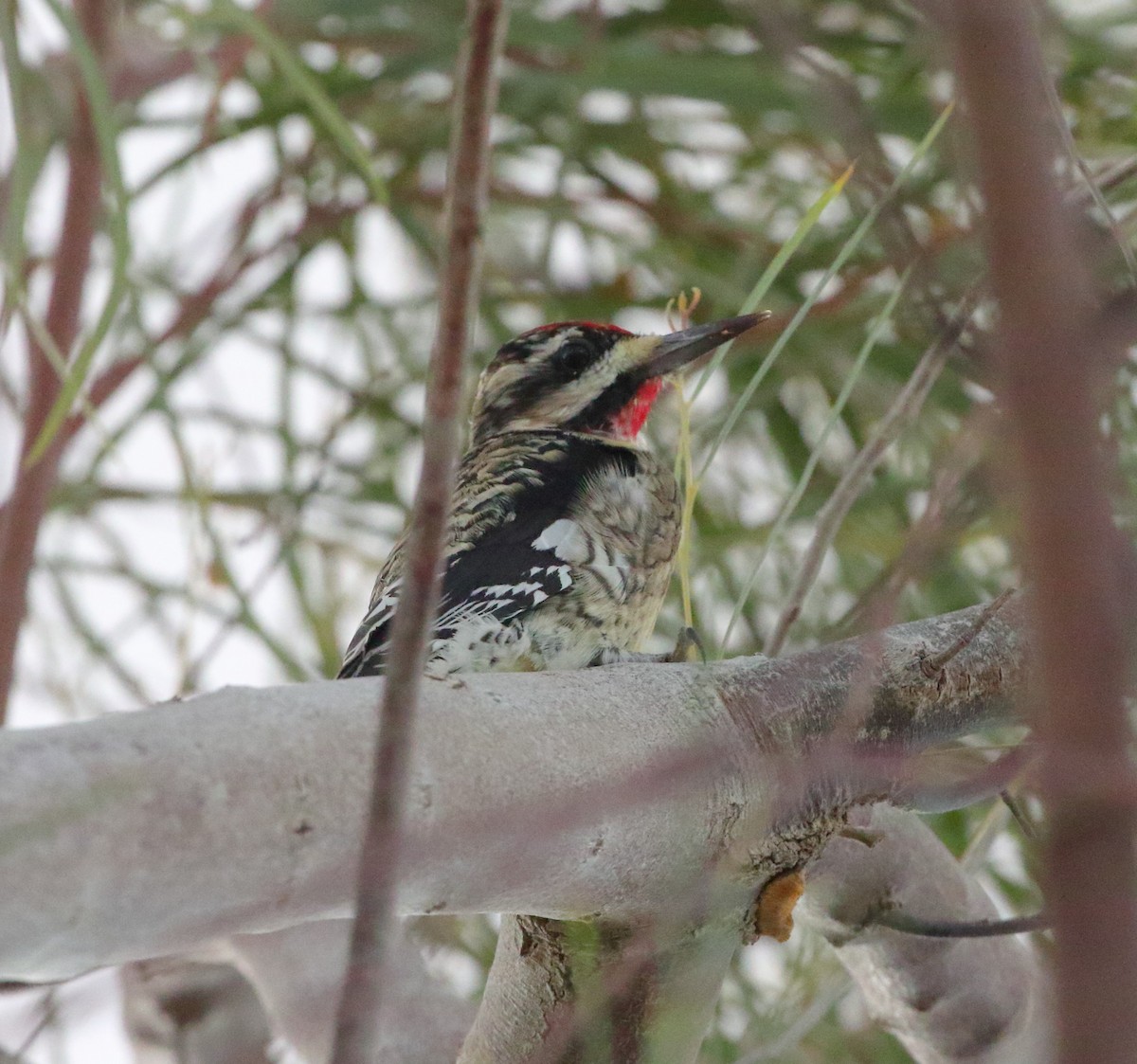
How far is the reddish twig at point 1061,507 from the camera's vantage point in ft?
1.06

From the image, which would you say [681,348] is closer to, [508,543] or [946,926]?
[508,543]

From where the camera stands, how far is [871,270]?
7.57 feet

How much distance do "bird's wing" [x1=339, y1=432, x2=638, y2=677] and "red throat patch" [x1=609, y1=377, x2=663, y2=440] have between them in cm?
16

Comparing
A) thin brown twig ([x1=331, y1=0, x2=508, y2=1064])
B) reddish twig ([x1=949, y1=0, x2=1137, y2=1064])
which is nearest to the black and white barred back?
thin brown twig ([x1=331, y1=0, x2=508, y2=1064])

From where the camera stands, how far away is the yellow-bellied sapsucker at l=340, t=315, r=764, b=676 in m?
1.62

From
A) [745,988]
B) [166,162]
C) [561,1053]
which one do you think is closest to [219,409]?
[166,162]

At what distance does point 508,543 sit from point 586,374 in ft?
1.72

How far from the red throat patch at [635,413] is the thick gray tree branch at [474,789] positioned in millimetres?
1007

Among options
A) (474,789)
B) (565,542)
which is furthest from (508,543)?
(474,789)

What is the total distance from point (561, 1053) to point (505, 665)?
1.88ft

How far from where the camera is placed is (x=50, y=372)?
206 centimetres

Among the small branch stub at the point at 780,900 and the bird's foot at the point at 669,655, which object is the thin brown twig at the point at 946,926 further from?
the bird's foot at the point at 669,655

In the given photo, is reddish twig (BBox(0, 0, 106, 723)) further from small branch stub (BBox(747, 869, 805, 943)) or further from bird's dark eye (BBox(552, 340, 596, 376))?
small branch stub (BBox(747, 869, 805, 943))

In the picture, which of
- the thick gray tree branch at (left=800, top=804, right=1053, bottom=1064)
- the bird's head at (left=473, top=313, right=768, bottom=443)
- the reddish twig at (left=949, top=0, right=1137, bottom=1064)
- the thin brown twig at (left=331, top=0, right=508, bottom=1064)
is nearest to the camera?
the reddish twig at (left=949, top=0, right=1137, bottom=1064)
